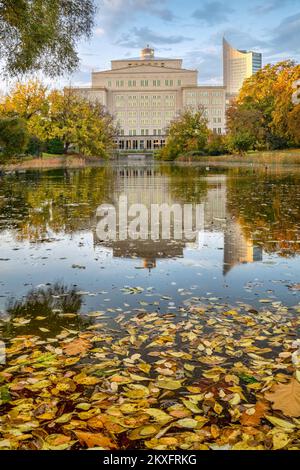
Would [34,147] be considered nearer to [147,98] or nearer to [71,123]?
[71,123]

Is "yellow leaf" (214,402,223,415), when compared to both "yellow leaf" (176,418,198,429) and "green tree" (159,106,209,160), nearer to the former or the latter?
"yellow leaf" (176,418,198,429)

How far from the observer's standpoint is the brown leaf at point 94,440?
99.0 inches

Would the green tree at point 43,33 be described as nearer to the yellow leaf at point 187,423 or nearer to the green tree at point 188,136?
the yellow leaf at point 187,423

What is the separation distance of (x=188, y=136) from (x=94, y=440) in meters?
61.5

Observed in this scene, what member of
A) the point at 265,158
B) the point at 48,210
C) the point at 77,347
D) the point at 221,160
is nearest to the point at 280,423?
the point at 77,347

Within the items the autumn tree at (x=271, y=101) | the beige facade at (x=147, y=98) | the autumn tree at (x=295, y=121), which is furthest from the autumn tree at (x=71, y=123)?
the beige facade at (x=147, y=98)

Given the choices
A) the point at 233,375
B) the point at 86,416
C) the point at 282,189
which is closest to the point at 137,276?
the point at 233,375

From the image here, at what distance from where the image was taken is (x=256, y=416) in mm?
2797

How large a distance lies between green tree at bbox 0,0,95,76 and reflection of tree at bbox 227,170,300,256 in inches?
247

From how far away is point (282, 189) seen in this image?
17.5m

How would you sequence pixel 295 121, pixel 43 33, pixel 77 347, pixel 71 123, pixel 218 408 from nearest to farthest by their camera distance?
1. pixel 218 408
2. pixel 77 347
3. pixel 43 33
4. pixel 295 121
5. pixel 71 123

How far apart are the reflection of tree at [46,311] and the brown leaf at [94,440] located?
1620 millimetres

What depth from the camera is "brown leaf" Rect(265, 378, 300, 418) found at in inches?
113
